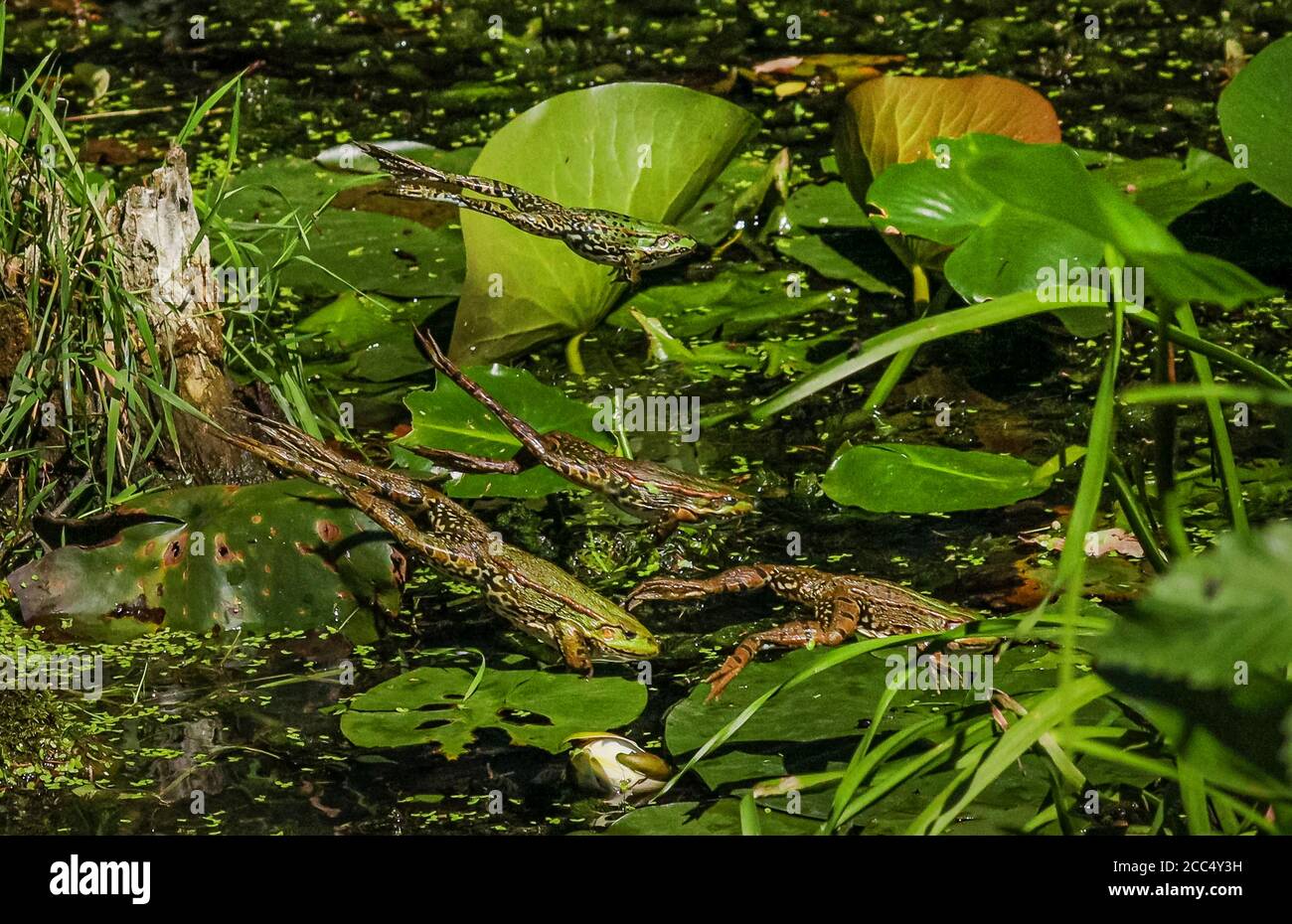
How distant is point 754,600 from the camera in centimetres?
229

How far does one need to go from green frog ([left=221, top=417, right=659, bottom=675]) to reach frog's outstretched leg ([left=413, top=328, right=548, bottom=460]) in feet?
0.48

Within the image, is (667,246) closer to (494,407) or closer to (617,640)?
(494,407)

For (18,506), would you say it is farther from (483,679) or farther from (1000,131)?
(1000,131)

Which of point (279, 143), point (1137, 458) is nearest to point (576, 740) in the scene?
point (1137, 458)

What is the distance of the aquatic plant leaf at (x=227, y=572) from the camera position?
221cm

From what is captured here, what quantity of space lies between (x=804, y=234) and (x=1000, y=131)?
48 cm

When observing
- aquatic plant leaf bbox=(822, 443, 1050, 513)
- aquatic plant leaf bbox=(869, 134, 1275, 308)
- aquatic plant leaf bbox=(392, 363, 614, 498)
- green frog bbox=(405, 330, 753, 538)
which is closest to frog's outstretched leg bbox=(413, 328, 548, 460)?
green frog bbox=(405, 330, 753, 538)

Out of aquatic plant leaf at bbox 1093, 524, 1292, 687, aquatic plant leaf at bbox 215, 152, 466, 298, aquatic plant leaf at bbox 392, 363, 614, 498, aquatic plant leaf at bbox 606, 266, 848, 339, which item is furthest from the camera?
aquatic plant leaf at bbox 215, 152, 466, 298

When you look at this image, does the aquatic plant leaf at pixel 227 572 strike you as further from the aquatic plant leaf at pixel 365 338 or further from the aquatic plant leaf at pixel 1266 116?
the aquatic plant leaf at pixel 1266 116

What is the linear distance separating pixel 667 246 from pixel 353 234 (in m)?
0.89

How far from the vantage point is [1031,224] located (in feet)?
6.08

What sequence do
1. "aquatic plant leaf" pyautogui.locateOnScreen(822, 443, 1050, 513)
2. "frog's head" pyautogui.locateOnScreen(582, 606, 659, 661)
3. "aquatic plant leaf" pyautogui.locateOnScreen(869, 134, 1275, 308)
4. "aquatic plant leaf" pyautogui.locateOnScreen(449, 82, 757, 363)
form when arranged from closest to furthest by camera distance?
"aquatic plant leaf" pyautogui.locateOnScreen(869, 134, 1275, 308) → "frog's head" pyautogui.locateOnScreen(582, 606, 659, 661) → "aquatic plant leaf" pyautogui.locateOnScreen(822, 443, 1050, 513) → "aquatic plant leaf" pyautogui.locateOnScreen(449, 82, 757, 363)

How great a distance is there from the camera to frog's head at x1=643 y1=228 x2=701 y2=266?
8.90ft

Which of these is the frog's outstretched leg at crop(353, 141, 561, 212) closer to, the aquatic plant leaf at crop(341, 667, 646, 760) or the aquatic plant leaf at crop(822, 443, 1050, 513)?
the aquatic plant leaf at crop(822, 443, 1050, 513)
